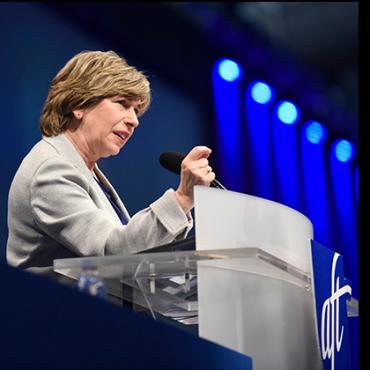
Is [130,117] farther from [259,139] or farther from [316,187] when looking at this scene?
[316,187]

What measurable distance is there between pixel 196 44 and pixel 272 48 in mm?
440

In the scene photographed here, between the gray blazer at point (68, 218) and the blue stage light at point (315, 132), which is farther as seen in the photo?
the blue stage light at point (315, 132)

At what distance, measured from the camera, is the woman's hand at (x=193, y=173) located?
137cm

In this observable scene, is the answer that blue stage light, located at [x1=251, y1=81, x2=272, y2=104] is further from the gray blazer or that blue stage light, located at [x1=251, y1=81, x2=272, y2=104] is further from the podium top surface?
the podium top surface

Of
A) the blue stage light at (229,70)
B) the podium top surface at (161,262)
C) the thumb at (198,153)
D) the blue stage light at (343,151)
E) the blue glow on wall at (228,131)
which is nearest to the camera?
the podium top surface at (161,262)

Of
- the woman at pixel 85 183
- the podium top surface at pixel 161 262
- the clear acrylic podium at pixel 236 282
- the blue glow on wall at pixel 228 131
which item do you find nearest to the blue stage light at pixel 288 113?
the blue glow on wall at pixel 228 131

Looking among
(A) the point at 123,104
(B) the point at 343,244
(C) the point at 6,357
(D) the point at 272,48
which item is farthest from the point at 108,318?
(B) the point at 343,244

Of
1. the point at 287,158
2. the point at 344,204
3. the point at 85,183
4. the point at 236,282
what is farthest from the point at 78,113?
the point at 344,204

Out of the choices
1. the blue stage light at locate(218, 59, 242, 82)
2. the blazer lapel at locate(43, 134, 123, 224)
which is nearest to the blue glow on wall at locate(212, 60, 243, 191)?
the blue stage light at locate(218, 59, 242, 82)

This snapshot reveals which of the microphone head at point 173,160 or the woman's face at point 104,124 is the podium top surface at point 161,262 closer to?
the microphone head at point 173,160

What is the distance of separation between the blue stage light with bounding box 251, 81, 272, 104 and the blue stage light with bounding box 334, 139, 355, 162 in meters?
0.50

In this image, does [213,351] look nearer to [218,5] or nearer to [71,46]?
[71,46]

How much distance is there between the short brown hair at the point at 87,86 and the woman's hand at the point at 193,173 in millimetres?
334

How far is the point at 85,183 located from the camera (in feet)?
4.95
